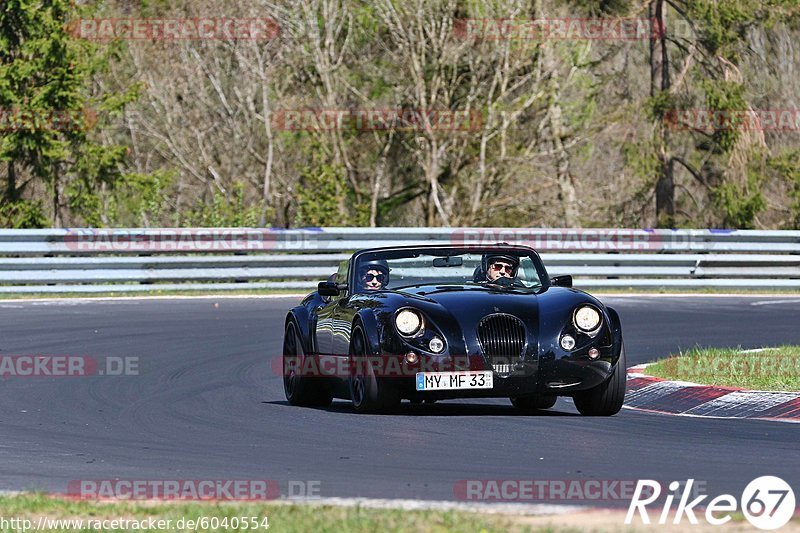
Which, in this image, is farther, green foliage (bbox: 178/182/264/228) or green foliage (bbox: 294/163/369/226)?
green foliage (bbox: 294/163/369/226)

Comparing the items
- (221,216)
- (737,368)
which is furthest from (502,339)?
(221,216)

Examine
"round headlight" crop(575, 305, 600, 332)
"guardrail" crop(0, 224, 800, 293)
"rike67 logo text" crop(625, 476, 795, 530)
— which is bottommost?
"guardrail" crop(0, 224, 800, 293)

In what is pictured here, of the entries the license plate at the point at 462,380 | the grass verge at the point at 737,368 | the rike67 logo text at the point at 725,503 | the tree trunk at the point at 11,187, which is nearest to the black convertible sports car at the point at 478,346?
the license plate at the point at 462,380

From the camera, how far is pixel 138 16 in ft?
143

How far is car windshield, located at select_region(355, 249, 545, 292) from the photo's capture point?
11.8 m

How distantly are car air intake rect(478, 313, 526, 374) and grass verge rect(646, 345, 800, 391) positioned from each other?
2.21 m

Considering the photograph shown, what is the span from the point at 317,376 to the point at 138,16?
33.2 meters

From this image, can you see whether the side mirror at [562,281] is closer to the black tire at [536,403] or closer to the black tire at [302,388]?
the black tire at [536,403]

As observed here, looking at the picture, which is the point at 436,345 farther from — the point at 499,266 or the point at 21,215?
the point at 21,215

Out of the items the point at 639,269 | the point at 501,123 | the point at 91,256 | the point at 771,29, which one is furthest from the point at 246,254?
the point at 771,29

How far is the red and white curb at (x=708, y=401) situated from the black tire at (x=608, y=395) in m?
0.68

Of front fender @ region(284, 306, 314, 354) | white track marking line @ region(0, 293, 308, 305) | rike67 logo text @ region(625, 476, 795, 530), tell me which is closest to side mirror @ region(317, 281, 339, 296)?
front fender @ region(284, 306, 314, 354)

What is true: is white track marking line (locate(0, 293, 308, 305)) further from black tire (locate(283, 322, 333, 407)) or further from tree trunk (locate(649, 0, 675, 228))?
tree trunk (locate(649, 0, 675, 228))

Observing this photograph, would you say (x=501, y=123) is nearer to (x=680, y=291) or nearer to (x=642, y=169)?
(x=642, y=169)
